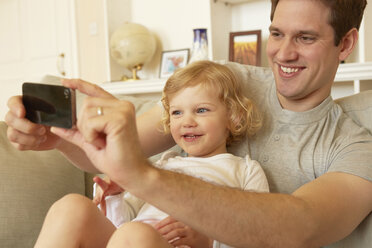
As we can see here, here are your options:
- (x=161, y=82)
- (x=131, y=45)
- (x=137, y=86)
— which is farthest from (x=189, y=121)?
(x=131, y=45)

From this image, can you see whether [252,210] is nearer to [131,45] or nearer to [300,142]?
[300,142]

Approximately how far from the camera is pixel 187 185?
805 mm

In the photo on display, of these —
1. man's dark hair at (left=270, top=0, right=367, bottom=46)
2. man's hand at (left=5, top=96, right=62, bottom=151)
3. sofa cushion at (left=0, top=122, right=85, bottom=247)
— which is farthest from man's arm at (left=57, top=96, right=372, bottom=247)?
sofa cushion at (left=0, top=122, right=85, bottom=247)

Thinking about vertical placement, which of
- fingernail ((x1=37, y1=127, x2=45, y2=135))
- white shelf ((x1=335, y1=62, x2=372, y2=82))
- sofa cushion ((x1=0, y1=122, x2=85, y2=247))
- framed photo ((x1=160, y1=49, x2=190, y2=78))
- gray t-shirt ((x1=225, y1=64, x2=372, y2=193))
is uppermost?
framed photo ((x1=160, y1=49, x2=190, y2=78))

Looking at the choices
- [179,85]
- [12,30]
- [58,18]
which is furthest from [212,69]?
[12,30]

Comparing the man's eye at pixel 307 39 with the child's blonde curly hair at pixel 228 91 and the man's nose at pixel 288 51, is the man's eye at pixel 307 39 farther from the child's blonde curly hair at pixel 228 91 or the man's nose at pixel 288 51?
the child's blonde curly hair at pixel 228 91

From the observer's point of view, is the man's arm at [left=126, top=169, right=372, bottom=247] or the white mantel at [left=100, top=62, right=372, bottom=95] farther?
the white mantel at [left=100, top=62, right=372, bottom=95]

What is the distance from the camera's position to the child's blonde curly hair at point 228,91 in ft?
4.44

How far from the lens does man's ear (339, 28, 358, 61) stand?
1.40 meters

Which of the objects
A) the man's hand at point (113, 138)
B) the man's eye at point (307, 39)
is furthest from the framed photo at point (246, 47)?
the man's hand at point (113, 138)

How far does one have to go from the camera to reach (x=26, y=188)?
1495 mm

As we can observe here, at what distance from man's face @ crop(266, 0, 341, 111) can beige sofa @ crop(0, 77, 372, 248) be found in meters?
0.15

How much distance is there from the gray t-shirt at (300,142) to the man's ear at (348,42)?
0.54 ft

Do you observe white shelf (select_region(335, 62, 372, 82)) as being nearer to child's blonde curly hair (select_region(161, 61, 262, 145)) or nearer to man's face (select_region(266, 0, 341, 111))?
man's face (select_region(266, 0, 341, 111))
